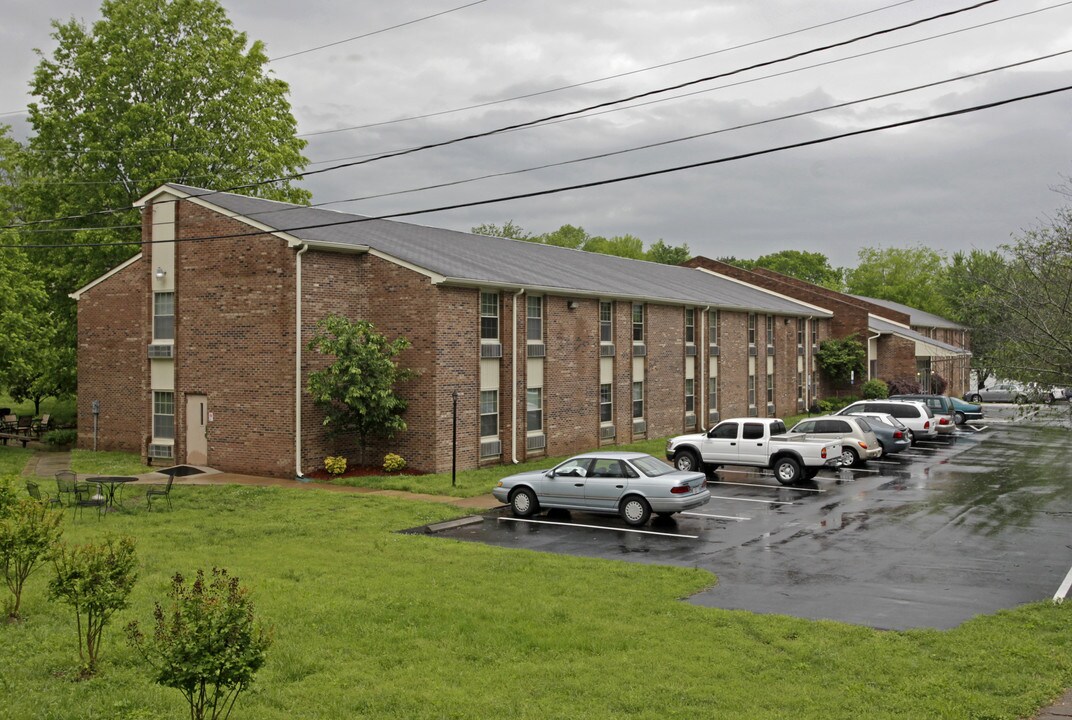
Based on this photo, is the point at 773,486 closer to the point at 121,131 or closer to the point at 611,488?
the point at 611,488

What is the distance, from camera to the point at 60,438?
34719 millimetres

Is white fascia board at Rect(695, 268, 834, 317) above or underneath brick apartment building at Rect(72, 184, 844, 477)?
above

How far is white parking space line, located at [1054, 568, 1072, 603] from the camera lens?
12137 millimetres

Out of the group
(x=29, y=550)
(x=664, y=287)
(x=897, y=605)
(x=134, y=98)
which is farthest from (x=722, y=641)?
(x=134, y=98)

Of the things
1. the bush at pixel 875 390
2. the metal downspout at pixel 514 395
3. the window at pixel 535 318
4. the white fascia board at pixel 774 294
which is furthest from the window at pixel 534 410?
the white fascia board at pixel 774 294

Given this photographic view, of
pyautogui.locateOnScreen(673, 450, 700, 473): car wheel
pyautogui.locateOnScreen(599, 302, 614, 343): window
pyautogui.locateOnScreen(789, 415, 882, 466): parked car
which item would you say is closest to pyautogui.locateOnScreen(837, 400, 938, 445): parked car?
pyautogui.locateOnScreen(789, 415, 882, 466): parked car

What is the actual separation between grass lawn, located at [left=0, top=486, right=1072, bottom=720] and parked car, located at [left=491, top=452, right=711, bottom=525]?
3.93 m

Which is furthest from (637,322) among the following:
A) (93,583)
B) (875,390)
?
(93,583)

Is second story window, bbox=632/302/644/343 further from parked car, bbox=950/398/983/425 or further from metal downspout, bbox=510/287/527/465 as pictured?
parked car, bbox=950/398/983/425

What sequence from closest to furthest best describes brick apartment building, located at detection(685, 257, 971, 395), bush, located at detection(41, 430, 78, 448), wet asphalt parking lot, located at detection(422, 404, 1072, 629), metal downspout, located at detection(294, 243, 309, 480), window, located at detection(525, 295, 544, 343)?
wet asphalt parking lot, located at detection(422, 404, 1072, 629) → metal downspout, located at detection(294, 243, 309, 480) → window, located at detection(525, 295, 544, 343) → bush, located at detection(41, 430, 78, 448) → brick apartment building, located at detection(685, 257, 971, 395)

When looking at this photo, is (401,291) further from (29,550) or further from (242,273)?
(29,550)

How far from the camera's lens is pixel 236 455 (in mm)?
25906

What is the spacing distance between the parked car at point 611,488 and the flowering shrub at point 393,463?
227 inches

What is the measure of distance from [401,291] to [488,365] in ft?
11.5
